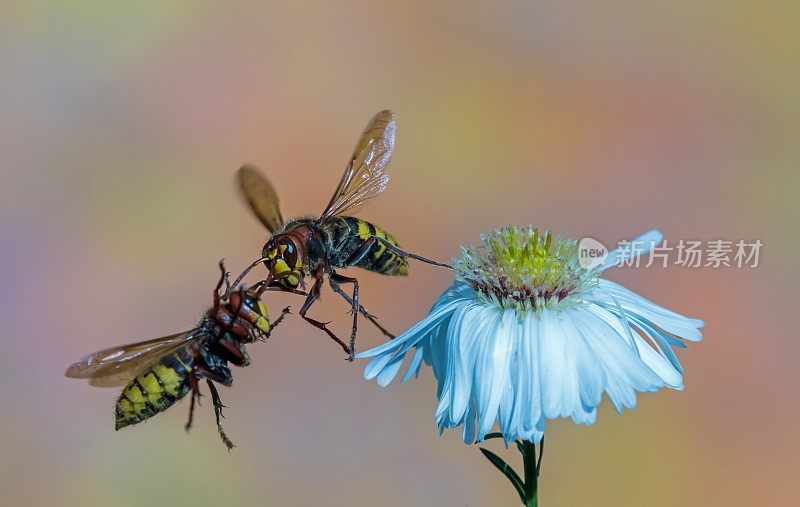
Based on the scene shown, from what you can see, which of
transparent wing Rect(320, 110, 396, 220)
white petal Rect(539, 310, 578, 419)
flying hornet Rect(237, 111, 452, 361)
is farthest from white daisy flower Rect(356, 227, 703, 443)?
transparent wing Rect(320, 110, 396, 220)

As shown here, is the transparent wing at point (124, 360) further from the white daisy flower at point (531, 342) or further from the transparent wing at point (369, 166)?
the transparent wing at point (369, 166)

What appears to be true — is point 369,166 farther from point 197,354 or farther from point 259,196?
point 197,354

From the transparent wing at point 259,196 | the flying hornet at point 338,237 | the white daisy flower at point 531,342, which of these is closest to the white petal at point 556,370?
the white daisy flower at point 531,342

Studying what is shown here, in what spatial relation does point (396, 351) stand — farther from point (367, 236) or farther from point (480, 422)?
point (367, 236)

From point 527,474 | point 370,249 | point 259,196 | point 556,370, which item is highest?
point 259,196

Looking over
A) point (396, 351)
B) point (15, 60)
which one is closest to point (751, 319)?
point (396, 351)

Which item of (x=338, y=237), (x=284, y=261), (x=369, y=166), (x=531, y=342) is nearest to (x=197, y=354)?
(x=284, y=261)

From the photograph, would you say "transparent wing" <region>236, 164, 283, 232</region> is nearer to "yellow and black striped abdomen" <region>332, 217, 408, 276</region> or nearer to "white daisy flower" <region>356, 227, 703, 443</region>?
"yellow and black striped abdomen" <region>332, 217, 408, 276</region>
